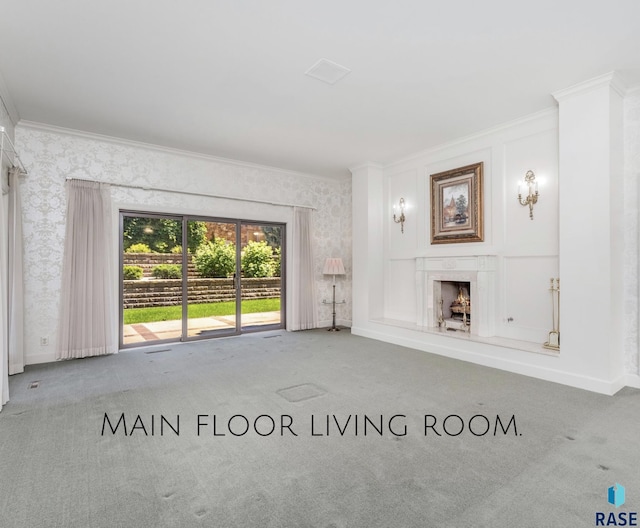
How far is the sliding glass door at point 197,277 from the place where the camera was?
208 inches

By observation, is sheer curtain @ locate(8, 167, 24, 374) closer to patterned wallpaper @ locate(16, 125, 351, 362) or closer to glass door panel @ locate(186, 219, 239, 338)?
patterned wallpaper @ locate(16, 125, 351, 362)

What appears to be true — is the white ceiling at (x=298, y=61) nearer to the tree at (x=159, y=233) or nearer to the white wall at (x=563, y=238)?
the white wall at (x=563, y=238)

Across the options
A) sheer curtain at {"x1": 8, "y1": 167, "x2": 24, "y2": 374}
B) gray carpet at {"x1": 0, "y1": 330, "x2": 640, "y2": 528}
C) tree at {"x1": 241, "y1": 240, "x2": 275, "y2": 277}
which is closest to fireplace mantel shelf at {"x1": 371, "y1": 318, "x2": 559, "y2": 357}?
gray carpet at {"x1": 0, "y1": 330, "x2": 640, "y2": 528}

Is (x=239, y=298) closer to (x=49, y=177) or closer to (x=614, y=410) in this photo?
(x=49, y=177)

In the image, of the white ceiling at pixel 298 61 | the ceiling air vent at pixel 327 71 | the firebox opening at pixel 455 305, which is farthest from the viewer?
the firebox opening at pixel 455 305

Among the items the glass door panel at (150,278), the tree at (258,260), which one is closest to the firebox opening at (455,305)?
the tree at (258,260)

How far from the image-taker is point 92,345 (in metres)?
4.75

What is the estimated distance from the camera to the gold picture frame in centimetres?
491

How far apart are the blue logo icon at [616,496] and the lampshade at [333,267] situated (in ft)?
16.4

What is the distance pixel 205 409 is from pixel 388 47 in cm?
334

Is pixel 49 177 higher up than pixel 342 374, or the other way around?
pixel 49 177

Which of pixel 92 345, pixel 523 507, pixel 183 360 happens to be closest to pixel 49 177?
pixel 92 345

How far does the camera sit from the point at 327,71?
3303 mm

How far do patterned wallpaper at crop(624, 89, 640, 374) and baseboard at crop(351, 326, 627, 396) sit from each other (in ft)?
1.11
